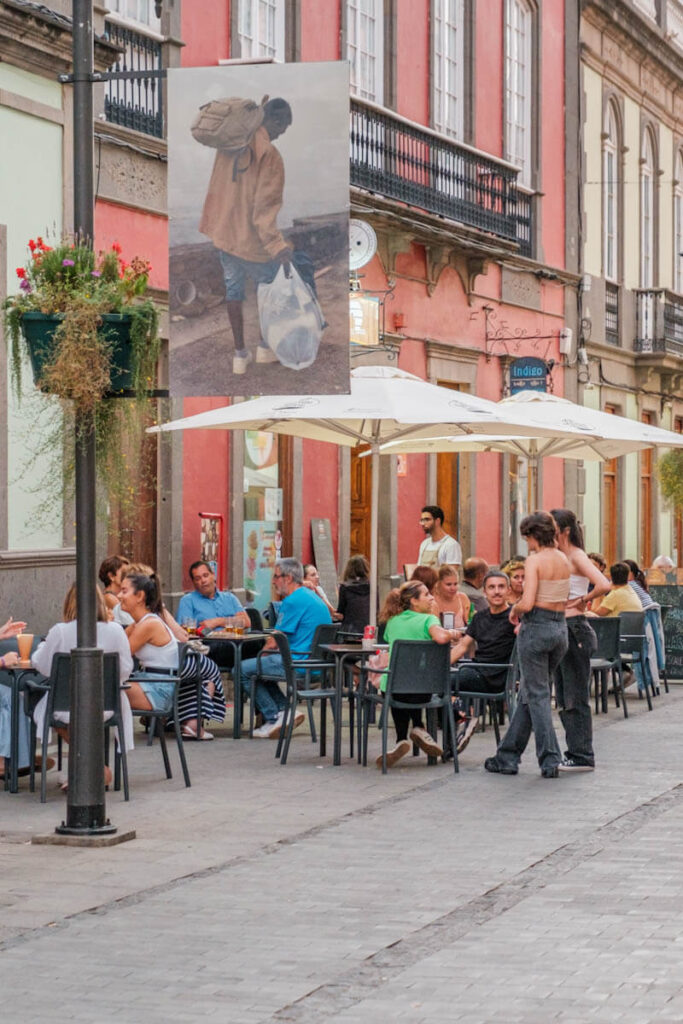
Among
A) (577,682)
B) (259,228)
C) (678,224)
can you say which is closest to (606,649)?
(577,682)

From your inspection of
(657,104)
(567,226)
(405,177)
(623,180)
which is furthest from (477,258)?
(657,104)

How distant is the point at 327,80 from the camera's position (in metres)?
9.83

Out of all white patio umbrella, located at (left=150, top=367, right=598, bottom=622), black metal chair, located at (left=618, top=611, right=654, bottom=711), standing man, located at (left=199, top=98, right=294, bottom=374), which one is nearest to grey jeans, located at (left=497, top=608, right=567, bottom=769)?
white patio umbrella, located at (left=150, top=367, right=598, bottom=622)

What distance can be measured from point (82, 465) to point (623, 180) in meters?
23.4

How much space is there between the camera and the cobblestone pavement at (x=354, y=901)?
6609mm

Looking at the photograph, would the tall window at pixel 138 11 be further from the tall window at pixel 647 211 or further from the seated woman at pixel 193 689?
the tall window at pixel 647 211

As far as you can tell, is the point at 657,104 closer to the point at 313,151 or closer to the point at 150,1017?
the point at 313,151

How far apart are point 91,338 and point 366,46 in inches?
550

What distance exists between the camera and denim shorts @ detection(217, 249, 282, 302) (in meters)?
10.0

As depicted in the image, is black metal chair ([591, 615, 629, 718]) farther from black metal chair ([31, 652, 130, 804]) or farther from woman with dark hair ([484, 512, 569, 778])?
black metal chair ([31, 652, 130, 804])

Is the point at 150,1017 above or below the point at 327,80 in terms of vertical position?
below

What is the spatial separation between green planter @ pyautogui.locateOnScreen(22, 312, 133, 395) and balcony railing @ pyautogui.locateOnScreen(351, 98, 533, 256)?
1170 centimetres

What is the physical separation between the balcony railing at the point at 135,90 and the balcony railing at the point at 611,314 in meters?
13.9

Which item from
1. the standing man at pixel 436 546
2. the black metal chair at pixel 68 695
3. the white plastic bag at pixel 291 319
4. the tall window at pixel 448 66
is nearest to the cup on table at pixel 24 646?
the black metal chair at pixel 68 695
